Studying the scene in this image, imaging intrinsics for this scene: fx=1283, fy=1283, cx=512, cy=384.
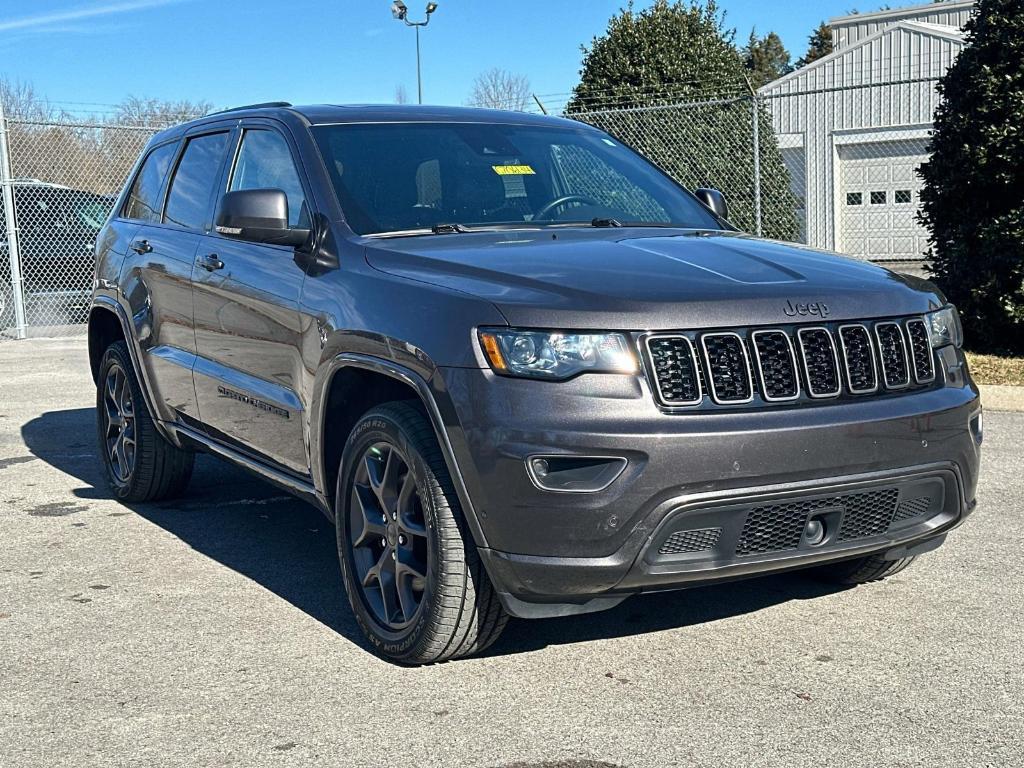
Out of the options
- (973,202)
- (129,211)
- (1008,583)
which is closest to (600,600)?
(1008,583)

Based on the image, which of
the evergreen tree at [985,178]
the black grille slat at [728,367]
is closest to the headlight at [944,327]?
the black grille slat at [728,367]

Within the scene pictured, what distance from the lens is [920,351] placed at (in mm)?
4004

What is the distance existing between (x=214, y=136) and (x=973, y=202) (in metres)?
7.58

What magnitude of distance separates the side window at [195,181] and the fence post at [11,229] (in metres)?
10.0

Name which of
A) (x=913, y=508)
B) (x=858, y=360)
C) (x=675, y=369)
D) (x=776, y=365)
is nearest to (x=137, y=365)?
(x=675, y=369)

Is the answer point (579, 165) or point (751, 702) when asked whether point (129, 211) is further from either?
point (751, 702)

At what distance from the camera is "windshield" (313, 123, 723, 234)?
4.73m

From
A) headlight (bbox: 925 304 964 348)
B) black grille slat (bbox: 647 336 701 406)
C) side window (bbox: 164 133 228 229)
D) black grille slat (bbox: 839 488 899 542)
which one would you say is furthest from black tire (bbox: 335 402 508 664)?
side window (bbox: 164 133 228 229)

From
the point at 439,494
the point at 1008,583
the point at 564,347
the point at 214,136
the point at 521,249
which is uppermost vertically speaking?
the point at 214,136

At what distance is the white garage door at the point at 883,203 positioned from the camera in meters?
26.6

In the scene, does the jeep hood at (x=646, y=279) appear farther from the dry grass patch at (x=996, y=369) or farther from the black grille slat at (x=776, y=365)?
the dry grass patch at (x=996, y=369)

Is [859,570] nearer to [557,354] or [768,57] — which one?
[557,354]

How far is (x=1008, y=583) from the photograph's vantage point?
4.82m

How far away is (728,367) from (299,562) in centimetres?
243
